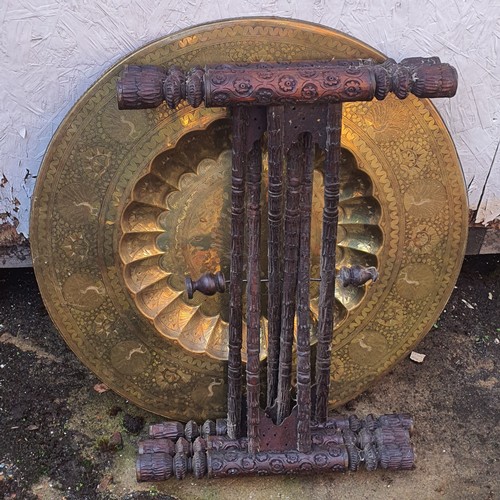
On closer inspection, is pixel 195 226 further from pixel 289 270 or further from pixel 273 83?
pixel 273 83

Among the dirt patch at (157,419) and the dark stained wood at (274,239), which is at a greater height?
the dark stained wood at (274,239)

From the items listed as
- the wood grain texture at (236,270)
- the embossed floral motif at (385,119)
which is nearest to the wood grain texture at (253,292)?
the wood grain texture at (236,270)

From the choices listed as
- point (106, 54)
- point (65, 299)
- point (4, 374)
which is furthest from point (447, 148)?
point (4, 374)

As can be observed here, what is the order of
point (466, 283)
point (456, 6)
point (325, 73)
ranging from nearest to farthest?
1. point (325, 73)
2. point (456, 6)
3. point (466, 283)

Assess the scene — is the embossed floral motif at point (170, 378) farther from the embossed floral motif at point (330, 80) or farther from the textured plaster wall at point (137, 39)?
the embossed floral motif at point (330, 80)

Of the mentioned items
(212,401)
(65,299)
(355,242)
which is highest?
(355,242)

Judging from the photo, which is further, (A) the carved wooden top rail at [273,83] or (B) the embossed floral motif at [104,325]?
(B) the embossed floral motif at [104,325]

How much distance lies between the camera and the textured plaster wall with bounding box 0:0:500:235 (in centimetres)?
204

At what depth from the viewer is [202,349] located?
2178 millimetres

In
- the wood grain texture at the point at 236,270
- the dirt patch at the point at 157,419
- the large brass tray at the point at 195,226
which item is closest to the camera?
the wood grain texture at the point at 236,270

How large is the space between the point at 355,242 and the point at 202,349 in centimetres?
54

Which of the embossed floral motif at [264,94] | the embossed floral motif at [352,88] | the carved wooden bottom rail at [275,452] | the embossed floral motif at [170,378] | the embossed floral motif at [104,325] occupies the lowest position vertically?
the carved wooden bottom rail at [275,452]

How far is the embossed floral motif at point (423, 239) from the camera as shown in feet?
6.98

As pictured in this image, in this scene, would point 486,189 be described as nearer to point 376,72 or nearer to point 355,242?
point 355,242
